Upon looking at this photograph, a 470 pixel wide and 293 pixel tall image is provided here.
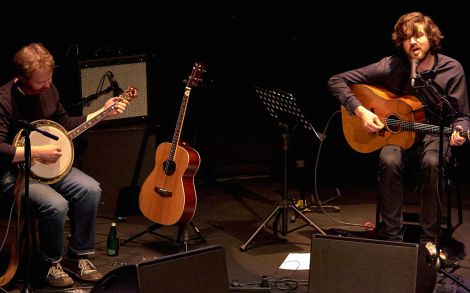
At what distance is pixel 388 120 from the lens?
17.1 ft

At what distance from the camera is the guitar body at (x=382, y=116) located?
517 cm

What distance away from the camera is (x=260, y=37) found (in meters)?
7.38

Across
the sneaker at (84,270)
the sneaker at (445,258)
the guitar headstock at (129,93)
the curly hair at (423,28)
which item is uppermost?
the curly hair at (423,28)

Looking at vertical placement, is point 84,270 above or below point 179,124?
below

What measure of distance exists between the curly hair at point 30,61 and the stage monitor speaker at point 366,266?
80.8 inches

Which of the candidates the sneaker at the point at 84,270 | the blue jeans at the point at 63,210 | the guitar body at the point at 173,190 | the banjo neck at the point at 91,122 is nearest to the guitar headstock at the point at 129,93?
the banjo neck at the point at 91,122

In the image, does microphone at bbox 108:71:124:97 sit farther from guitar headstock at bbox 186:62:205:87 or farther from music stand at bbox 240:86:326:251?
music stand at bbox 240:86:326:251

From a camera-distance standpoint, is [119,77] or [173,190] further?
[119,77]

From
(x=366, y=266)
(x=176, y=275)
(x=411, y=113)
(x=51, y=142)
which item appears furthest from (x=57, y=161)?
(x=411, y=113)

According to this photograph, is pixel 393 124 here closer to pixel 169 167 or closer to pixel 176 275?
pixel 169 167

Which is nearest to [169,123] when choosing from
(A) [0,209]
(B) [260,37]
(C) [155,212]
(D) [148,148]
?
(D) [148,148]

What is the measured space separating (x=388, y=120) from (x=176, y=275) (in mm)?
2248

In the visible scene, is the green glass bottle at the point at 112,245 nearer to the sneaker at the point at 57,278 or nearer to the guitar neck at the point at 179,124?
the sneaker at the point at 57,278

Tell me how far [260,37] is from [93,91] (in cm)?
207
